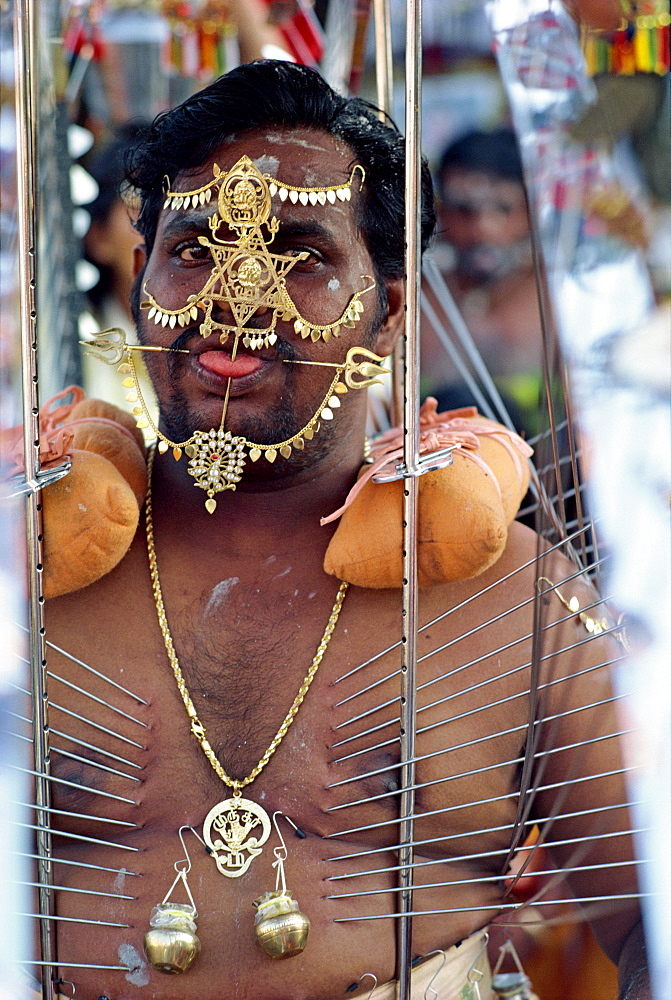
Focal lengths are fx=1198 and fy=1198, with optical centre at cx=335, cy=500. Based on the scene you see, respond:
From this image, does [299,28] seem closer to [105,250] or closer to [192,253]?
[105,250]

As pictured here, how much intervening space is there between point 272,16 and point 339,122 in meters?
0.96

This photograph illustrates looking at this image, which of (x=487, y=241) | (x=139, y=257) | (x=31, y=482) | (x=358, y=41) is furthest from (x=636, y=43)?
(x=31, y=482)

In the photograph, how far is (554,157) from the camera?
1.69 metres

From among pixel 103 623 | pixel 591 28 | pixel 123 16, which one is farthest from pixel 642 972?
pixel 123 16

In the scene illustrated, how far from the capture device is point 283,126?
159 centimetres

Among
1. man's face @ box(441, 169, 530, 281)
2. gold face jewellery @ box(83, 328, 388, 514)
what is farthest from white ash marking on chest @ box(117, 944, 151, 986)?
man's face @ box(441, 169, 530, 281)

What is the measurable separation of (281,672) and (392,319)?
542 mm

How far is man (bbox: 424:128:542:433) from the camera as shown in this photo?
111 inches

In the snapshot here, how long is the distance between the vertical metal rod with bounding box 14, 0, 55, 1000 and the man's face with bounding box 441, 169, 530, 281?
173 centimetres

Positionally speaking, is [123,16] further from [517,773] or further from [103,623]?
[517,773]

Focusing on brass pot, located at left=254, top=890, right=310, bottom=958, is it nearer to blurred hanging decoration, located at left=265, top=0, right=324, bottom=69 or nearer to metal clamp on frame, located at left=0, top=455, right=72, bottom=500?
metal clamp on frame, located at left=0, top=455, right=72, bottom=500

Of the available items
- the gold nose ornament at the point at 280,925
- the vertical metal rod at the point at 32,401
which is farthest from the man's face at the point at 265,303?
the gold nose ornament at the point at 280,925

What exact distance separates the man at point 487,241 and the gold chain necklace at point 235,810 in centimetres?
137

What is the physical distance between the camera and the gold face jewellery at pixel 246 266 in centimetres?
149
